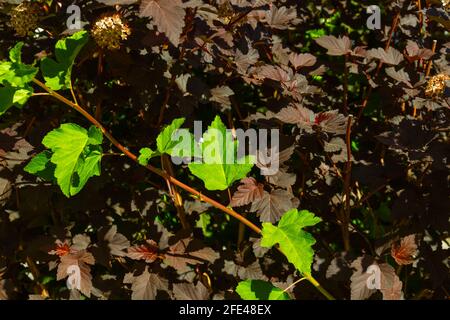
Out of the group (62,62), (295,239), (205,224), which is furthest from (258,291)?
(205,224)

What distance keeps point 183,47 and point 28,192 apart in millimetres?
697

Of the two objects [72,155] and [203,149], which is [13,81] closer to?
[72,155]

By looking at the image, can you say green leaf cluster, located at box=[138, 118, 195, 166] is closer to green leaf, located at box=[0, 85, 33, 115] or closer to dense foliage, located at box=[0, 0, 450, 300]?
dense foliage, located at box=[0, 0, 450, 300]

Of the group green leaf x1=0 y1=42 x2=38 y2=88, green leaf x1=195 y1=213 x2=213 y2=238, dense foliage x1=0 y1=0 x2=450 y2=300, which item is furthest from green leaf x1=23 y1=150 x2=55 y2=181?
green leaf x1=195 y1=213 x2=213 y2=238

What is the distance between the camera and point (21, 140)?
166 centimetres

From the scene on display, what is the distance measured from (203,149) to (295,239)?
29 cm

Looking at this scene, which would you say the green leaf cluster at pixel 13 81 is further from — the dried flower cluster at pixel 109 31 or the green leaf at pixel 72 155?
the dried flower cluster at pixel 109 31

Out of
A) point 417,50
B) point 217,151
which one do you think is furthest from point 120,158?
point 417,50

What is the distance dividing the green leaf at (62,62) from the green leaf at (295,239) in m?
0.61

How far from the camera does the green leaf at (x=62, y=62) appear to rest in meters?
1.25

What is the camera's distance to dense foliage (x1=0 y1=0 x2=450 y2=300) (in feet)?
4.17

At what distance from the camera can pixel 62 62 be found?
1.26m

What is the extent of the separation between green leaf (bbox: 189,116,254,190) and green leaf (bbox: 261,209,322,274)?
148mm

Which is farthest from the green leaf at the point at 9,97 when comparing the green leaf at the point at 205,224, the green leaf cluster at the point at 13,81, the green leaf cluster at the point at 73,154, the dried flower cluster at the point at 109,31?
the green leaf at the point at 205,224
